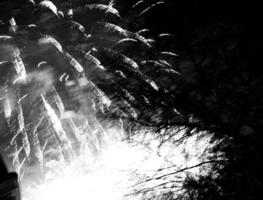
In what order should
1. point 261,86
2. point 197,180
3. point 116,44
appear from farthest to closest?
point 116,44 → point 261,86 → point 197,180

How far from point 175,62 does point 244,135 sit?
2393mm

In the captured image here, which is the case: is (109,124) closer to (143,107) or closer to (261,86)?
(143,107)

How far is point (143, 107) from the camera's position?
735 centimetres

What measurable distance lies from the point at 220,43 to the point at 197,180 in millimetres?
3363

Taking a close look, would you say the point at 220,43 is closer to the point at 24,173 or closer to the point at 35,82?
the point at 35,82

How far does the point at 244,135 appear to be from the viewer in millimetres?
6750

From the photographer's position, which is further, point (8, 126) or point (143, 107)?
point (143, 107)

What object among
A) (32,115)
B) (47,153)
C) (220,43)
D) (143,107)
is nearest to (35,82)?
(32,115)

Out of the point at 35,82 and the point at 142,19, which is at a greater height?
the point at 142,19

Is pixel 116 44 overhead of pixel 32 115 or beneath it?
overhead

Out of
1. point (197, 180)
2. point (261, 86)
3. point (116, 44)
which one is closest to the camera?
point (197, 180)

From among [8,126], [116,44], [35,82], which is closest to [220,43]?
[116,44]

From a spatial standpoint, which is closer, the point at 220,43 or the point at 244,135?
the point at 244,135

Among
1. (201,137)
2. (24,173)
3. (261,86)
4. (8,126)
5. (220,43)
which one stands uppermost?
(220,43)
